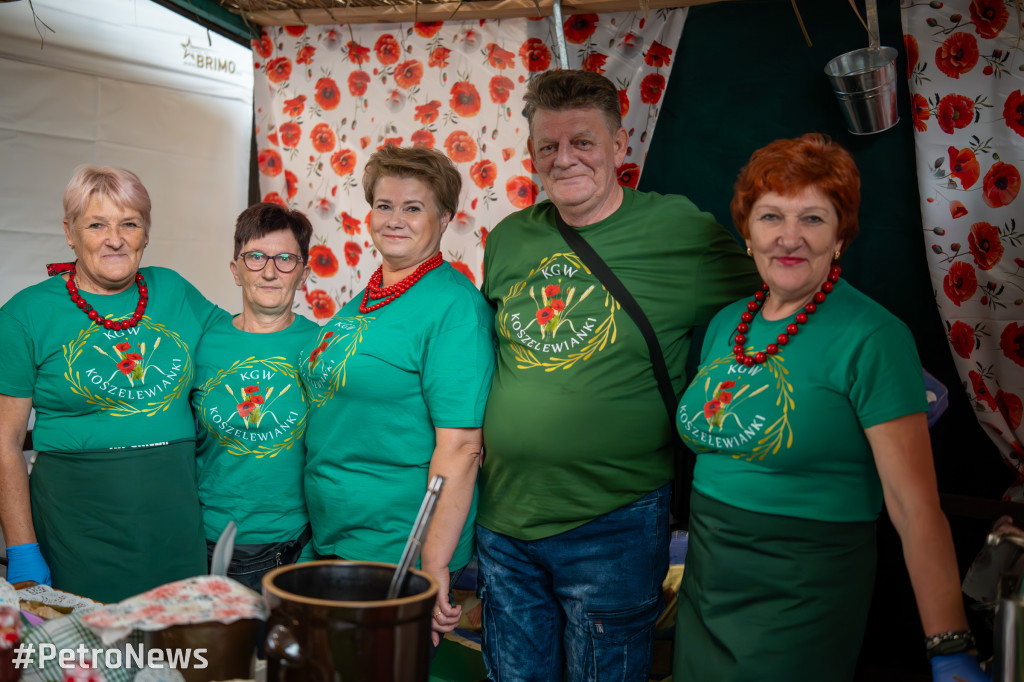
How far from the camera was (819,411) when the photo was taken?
4.57ft

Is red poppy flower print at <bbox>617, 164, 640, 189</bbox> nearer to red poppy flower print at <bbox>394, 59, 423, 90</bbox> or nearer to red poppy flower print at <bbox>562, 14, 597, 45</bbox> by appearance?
red poppy flower print at <bbox>562, 14, 597, 45</bbox>

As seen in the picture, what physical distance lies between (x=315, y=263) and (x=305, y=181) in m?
0.36

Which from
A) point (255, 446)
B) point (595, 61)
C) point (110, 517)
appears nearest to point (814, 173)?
point (255, 446)

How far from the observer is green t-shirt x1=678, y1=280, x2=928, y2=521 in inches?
53.6

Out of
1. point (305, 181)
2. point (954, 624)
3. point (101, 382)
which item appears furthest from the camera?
A: point (305, 181)

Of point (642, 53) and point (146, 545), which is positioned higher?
point (642, 53)

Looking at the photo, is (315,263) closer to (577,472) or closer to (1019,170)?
(577,472)

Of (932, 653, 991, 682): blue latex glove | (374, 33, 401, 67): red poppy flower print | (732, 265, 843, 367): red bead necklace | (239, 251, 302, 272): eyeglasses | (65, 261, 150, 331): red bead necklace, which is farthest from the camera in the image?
(374, 33, 401, 67): red poppy flower print

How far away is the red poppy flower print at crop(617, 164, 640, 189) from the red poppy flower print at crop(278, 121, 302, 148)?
58.3 inches

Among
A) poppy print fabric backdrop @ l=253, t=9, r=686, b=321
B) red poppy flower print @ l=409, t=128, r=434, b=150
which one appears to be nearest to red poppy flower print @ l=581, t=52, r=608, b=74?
poppy print fabric backdrop @ l=253, t=9, r=686, b=321

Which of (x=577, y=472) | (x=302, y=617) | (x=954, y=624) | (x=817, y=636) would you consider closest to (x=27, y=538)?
(x=577, y=472)

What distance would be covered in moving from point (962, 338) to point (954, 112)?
0.69 m

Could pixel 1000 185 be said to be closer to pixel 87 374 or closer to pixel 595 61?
Answer: pixel 595 61

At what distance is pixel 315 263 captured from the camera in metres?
3.53
